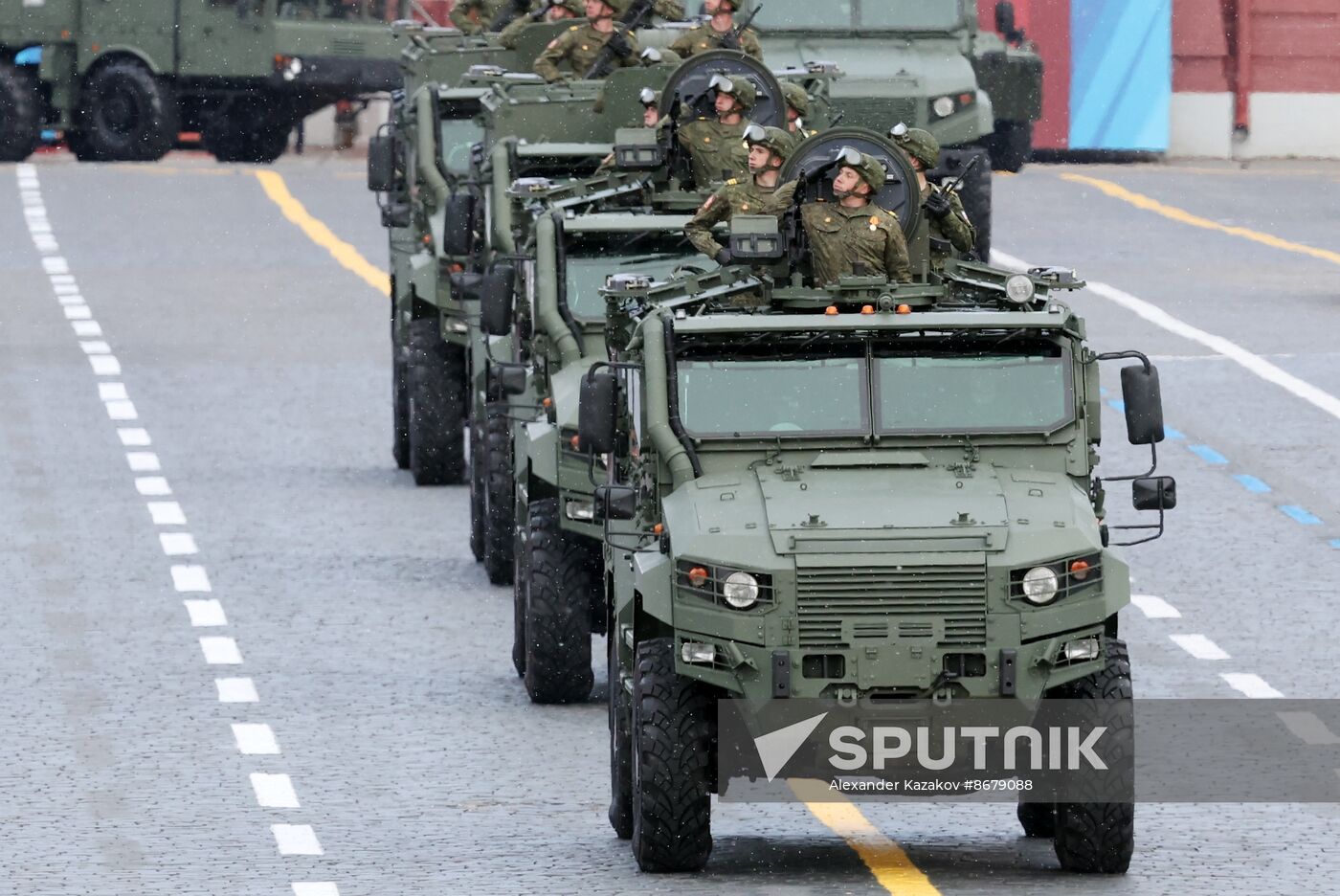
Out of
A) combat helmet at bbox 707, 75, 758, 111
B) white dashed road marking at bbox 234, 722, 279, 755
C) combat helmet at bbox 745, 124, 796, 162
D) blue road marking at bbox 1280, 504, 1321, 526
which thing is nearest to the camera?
white dashed road marking at bbox 234, 722, 279, 755

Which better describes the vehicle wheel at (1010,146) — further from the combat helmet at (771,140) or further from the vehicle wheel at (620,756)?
the vehicle wheel at (620,756)

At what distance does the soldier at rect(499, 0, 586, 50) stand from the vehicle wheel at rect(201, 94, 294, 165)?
20.0 metres

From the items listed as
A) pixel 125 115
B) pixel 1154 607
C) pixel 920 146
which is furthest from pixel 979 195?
pixel 125 115

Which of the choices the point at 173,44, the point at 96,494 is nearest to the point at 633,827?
the point at 96,494

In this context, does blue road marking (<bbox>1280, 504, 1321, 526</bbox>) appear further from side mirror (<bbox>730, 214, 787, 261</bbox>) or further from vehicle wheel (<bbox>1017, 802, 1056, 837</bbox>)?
vehicle wheel (<bbox>1017, 802, 1056, 837</bbox>)

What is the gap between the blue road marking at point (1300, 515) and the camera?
2339 centimetres

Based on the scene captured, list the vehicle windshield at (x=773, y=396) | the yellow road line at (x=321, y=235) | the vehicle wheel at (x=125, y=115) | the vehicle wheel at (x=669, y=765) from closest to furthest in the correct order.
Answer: the vehicle wheel at (x=669, y=765)
the vehicle windshield at (x=773, y=396)
the yellow road line at (x=321, y=235)
the vehicle wheel at (x=125, y=115)

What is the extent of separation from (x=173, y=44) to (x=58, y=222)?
6164 millimetres

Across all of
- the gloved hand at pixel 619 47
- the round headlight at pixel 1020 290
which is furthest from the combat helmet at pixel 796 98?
the round headlight at pixel 1020 290

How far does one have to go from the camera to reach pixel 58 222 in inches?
1601

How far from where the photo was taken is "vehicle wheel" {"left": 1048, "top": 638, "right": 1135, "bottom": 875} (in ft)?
45.0

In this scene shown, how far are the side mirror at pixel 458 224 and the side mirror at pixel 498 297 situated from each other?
9.38ft

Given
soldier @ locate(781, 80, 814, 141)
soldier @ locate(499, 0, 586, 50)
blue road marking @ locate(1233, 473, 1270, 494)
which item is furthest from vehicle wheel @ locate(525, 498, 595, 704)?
soldier @ locate(499, 0, 586, 50)

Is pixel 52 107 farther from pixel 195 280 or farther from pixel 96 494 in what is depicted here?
pixel 96 494
